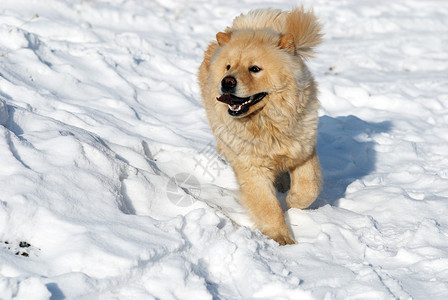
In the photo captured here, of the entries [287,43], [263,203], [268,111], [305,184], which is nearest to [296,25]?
[287,43]

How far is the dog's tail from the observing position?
313 centimetres

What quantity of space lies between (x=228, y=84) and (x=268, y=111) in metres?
0.32

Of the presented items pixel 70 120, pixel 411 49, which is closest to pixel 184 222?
pixel 70 120

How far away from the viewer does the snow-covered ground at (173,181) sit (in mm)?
2014

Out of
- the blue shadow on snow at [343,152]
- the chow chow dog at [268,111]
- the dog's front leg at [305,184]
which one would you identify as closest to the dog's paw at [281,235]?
the chow chow dog at [268,111]

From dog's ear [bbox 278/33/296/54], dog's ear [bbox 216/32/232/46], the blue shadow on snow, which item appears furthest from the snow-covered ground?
dog's ear [bbox 216/32/232/46]

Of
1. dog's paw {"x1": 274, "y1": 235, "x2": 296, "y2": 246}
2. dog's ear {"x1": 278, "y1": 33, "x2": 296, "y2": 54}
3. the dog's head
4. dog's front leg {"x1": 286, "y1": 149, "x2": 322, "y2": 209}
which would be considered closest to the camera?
dog's paw {"x1": 274, "y1": 235, "x2": 296, "y2": 246}

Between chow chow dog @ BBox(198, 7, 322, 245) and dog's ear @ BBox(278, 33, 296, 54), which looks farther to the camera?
dog's ear @ BBox(278, 33, 296, 54)

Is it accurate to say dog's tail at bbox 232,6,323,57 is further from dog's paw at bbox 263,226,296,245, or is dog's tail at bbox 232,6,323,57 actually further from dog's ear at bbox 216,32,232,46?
dog's paw at bbox 263,226,296,245

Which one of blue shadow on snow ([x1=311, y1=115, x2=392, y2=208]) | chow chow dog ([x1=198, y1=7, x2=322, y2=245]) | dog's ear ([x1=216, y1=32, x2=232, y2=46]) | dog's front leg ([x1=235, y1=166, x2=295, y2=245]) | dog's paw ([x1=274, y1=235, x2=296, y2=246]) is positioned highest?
dog's ear ([x1=216, y1=32, x2=232, y2=46])

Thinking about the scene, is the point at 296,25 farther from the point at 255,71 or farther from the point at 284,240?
the point at 284,240

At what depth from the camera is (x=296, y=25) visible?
10.3 ft

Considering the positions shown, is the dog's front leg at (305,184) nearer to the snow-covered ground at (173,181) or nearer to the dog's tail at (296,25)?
the snow-covered ground at (173,181)

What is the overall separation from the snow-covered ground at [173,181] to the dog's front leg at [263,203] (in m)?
0.10
